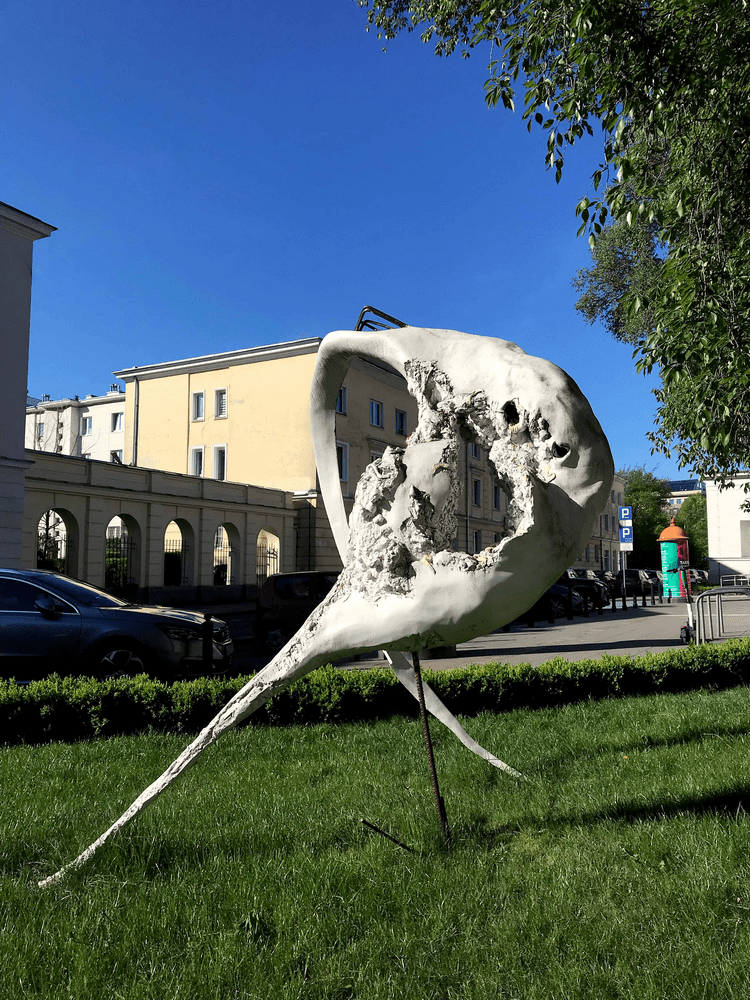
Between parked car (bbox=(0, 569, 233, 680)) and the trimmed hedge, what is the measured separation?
1.18 m

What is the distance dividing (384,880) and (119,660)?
20.3 ft

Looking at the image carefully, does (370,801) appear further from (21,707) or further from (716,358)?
(716,358)

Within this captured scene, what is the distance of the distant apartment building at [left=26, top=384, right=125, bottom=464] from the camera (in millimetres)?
48000

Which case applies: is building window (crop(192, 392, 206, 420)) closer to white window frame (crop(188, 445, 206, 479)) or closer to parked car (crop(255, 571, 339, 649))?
white window frame (crop(188, 445, 206, 479))

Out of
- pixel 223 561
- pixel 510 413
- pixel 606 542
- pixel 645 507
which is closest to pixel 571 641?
pixel 510 413

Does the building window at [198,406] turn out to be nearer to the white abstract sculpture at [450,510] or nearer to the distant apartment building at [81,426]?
the distant apartment building at [81,426]

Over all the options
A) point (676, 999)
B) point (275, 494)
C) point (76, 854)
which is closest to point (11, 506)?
point (275, 494)

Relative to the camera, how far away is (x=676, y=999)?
223 centimetres

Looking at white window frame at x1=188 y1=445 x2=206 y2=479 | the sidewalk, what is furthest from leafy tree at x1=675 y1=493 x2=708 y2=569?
white window frame at x1=188 y1=445 x2=206 y2=479

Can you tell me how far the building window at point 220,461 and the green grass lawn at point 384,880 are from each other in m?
29.3

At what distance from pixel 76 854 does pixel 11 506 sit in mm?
17815

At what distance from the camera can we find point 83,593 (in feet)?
28.8

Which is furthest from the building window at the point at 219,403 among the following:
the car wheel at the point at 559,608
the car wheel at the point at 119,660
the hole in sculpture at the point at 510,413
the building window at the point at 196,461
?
the hole in sculpture at the point at 510,413

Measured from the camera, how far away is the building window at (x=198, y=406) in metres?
34.6
